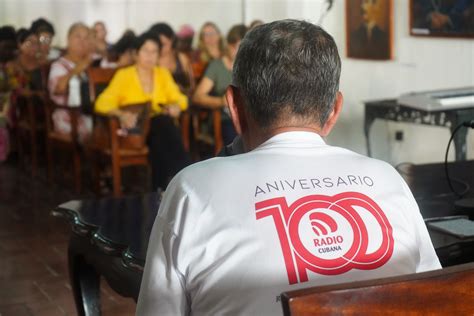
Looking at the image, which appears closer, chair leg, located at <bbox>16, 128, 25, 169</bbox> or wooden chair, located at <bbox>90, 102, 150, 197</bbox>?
wooden chair, located at <bbox>90, 102, 150, 197</bbox>

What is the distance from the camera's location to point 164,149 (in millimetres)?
5770

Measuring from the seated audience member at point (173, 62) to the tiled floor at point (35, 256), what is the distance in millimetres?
1408

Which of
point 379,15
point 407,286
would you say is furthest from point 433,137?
point 407,286

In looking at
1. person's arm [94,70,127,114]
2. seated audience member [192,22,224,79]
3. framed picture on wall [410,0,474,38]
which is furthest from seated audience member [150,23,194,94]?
framed picture on wall [410,0,474,38]

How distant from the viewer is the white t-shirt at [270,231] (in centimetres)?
140

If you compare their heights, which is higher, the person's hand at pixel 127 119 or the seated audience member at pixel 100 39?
the seated audience member at pixel 100 39

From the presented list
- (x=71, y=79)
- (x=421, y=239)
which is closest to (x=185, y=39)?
(x=71, y=79)

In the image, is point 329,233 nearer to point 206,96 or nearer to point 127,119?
point 127,119

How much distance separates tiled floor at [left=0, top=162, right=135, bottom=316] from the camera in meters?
3.96

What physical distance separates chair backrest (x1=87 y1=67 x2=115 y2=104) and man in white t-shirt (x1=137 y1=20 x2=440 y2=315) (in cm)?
497

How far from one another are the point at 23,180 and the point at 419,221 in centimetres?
607

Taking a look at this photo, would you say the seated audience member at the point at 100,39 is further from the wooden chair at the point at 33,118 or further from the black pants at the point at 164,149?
the black pants at the point at 164,149

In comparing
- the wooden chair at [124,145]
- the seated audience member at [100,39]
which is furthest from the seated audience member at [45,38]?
the wooden chair at [124,145]

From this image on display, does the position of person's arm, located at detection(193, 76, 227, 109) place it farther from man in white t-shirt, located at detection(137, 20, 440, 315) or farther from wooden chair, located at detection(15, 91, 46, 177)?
man in white t-shirt, located at detection(137, 20, 440, 315)
